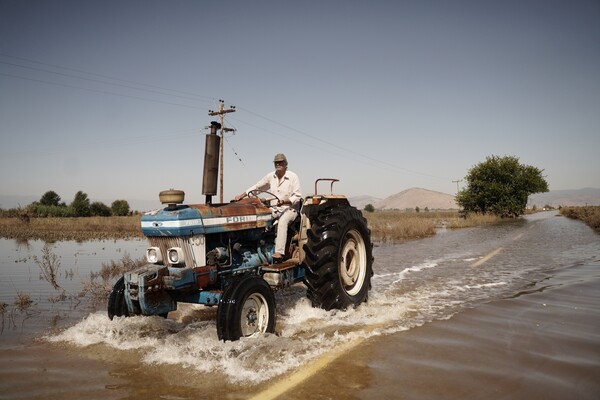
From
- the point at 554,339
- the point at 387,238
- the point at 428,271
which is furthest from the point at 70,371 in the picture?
the point at 387,238

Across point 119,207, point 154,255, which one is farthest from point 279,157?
point 119,207

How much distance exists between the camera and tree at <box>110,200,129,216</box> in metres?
50.4

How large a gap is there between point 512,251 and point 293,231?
8.51 metres

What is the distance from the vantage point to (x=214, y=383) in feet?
11.0

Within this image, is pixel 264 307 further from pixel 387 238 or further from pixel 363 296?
pixel 387 238

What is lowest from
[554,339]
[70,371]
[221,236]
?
[70,371]

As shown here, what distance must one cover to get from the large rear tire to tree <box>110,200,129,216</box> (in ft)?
161

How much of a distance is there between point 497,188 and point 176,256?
34902mm

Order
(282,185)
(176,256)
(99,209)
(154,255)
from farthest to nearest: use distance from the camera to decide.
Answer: (99,209), (282,185), (154,255), (176,256)

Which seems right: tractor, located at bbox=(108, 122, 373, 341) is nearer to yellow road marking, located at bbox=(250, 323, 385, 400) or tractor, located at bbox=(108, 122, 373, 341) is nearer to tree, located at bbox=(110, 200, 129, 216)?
yellow road marking, located at bbox=(250, 323, 385, 400)

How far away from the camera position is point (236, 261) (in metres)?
5.22

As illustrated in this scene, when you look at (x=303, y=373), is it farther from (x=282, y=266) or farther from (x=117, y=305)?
(x=117, y=305)

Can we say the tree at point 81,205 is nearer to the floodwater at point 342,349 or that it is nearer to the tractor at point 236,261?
the floodwater at point 342,349

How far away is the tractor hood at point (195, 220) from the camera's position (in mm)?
4461
